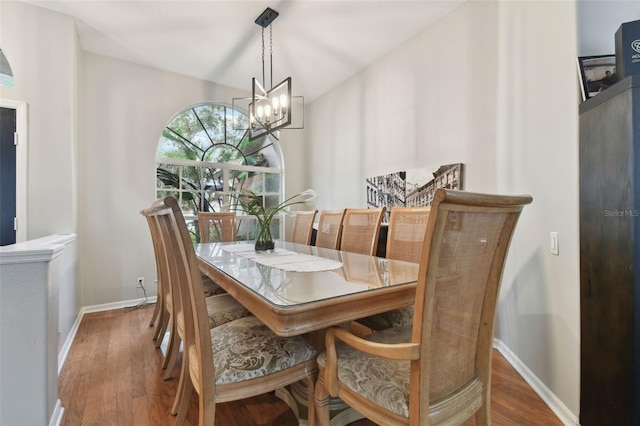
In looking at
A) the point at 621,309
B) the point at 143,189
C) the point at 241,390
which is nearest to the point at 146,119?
the point at 143,189

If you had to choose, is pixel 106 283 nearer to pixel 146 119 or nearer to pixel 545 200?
pixel 146 119

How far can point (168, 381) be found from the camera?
1.83 m

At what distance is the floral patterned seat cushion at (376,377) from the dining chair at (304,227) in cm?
184

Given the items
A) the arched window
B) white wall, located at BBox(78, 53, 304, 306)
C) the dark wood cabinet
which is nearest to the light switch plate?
the dark wood cabinet

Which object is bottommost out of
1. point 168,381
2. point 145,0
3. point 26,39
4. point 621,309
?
point 168,381

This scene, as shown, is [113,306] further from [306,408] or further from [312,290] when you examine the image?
[312,290]

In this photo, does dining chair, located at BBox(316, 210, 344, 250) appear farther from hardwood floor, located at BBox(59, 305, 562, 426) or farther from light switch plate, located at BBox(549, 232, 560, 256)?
light switch plate, located at BBox(549, 232, 560, 256)

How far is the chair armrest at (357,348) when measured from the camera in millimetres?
822

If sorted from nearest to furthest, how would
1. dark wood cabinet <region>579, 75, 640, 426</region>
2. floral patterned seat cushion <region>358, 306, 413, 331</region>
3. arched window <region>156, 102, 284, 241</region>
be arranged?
dark wood cabinet <region>579, 75, 640, 426</region>, floral patterned seat cushion <region>358, 306, 413, 331</region>, arched window <region>156, 102, 284, 241</region>

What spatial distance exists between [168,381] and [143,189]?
2.48 meters

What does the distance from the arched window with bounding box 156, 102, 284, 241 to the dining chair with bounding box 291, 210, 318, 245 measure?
1.04 m

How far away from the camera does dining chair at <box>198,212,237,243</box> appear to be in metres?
3.20

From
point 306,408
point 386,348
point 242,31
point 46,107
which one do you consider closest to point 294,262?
point 306,408

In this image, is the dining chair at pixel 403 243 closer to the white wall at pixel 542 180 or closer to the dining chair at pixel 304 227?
the white wall at pixel 542 180
